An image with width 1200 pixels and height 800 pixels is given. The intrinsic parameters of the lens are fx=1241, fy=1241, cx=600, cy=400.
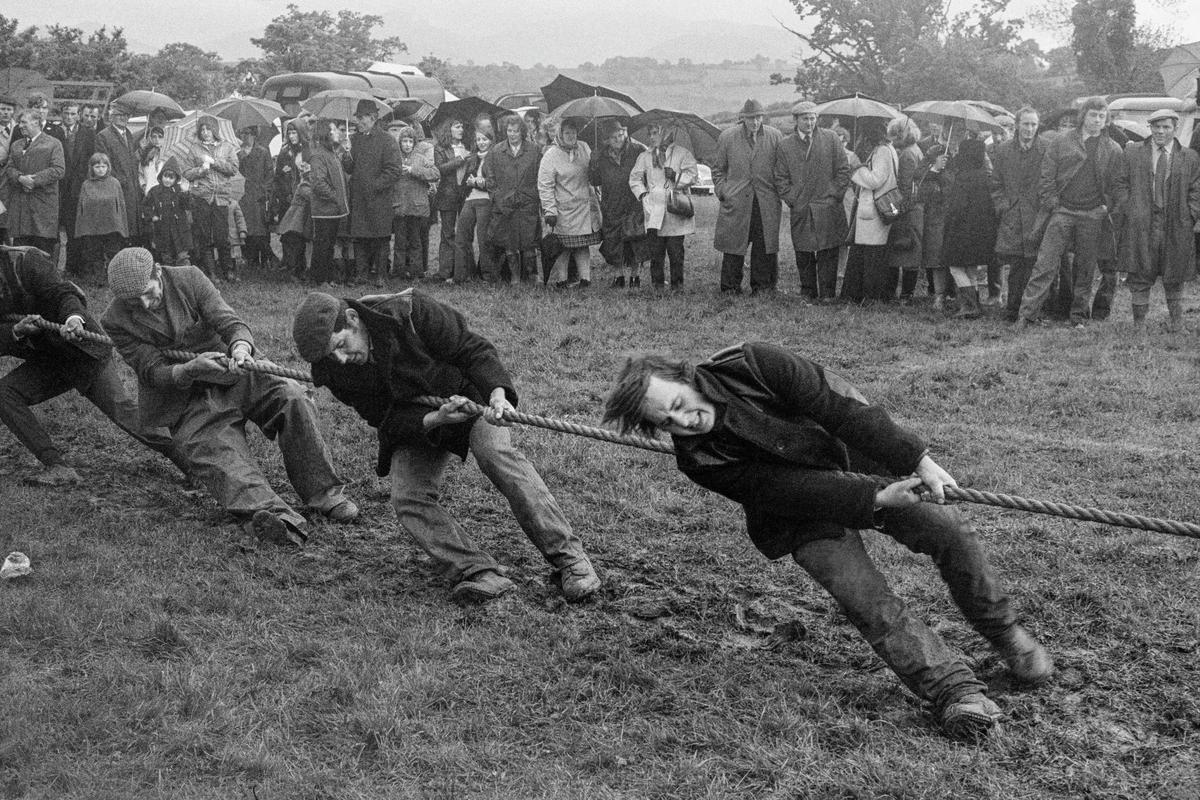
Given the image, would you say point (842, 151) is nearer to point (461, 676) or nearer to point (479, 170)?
point (479, 170)

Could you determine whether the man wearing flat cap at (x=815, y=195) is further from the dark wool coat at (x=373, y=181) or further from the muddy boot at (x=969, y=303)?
the dark wool coat at (x=373, y=181)

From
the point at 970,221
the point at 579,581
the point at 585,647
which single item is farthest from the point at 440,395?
the point at 970,221

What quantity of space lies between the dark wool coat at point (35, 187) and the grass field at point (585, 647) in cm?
541

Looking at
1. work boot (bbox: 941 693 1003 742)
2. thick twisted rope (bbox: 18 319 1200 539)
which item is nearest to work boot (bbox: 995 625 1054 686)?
work boot (bbox: 941 693 1003 742)

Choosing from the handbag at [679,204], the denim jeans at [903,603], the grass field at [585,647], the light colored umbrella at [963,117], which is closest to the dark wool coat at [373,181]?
the handbag at [679,204]

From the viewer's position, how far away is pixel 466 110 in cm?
1407

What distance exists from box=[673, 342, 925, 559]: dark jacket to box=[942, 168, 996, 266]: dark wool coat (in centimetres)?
720

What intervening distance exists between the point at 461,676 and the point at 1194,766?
249 centimetres

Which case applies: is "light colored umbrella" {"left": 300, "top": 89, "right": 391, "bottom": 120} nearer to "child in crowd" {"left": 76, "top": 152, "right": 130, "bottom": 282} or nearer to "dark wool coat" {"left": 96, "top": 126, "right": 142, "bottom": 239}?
"dark wool coat" {"left": 96, "top": 126, "right": 142, "bottom": 239}

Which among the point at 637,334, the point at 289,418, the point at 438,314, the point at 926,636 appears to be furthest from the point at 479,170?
the point at 926,636

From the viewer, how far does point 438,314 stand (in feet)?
17.6

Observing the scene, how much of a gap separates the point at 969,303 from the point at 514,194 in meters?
4.63

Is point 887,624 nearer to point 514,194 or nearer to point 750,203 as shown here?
point 750,203

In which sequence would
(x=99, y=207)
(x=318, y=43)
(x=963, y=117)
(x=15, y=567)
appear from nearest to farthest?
(x=15, y=567) < (x=963, y=117) < (x=99, y=207) < (x=318, y=43)
